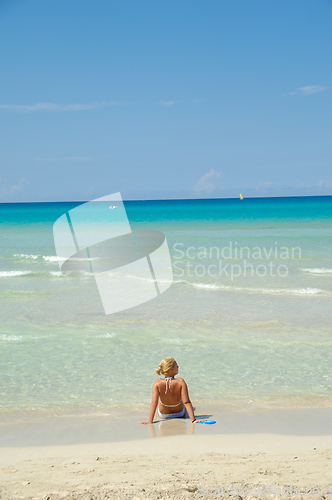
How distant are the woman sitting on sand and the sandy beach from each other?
149 millimetres

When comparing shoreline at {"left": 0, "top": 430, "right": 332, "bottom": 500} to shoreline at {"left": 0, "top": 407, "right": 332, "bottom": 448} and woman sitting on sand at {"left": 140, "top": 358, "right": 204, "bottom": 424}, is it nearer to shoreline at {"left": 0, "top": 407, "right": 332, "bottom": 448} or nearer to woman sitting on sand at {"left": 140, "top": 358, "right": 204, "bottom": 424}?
shoreline at {"left": 0, "top": 407, "right": 332, "bottom": 448}

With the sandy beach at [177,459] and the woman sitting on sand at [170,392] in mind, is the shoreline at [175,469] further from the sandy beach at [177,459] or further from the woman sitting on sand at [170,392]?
the woman sitting on sand at [170,392]

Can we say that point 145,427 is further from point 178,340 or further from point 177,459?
point 178,340

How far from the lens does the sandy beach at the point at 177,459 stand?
3402mm

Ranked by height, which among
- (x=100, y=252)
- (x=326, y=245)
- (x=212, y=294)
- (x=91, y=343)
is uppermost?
(x=91, y=343)

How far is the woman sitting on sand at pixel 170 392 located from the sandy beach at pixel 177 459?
15 centimetres

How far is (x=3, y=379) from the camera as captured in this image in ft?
21.4

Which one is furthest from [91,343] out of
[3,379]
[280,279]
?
[280,279]

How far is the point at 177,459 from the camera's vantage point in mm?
4102

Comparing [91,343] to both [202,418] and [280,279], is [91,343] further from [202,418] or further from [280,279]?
[280,279]

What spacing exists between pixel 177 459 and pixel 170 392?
1129 mm

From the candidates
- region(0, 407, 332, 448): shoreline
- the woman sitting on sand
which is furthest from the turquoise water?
the woman sitting on sand

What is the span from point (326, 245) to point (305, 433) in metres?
21.0

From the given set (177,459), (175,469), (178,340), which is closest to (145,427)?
(177,459)
